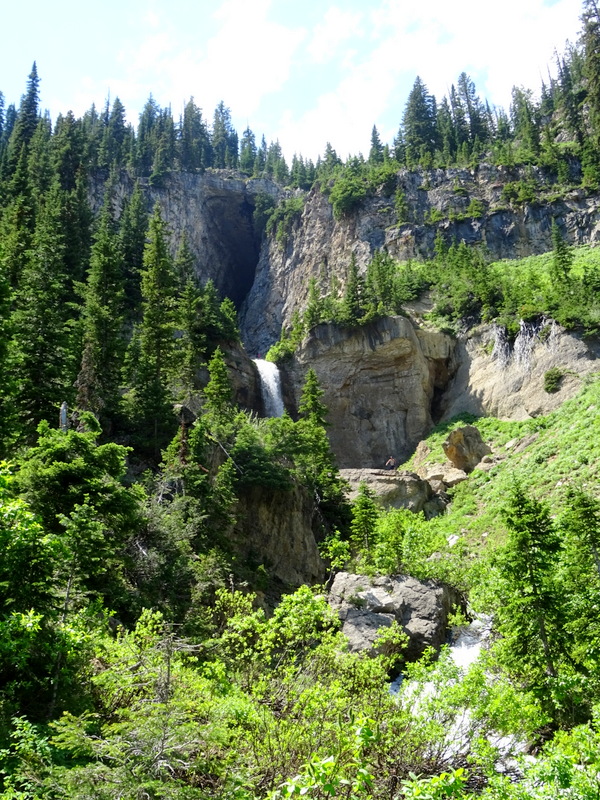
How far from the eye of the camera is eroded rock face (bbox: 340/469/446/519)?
133 ft

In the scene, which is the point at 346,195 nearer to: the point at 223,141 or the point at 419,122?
the point at 419,122

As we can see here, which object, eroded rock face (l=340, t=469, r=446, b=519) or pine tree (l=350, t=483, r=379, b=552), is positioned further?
eroded rock face (l=340, t=469, r=446, b=519)

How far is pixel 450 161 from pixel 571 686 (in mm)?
75144

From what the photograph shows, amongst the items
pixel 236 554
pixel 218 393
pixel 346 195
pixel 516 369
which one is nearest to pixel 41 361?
pixel 236 554

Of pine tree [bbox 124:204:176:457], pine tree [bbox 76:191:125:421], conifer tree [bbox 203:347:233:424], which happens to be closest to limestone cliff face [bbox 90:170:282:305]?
pine tree [bbox 124:204:176:457]

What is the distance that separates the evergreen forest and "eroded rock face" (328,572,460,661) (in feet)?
2.72

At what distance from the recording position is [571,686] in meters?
13.4

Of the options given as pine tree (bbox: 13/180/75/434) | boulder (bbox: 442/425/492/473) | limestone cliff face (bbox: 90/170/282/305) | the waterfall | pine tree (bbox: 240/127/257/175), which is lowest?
boulder (bbox: 442/425/492/473)

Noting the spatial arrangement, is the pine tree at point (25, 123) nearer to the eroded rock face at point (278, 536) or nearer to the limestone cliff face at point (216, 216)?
the limestone cliff face at point (216, 216)

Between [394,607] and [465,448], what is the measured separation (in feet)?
82.4

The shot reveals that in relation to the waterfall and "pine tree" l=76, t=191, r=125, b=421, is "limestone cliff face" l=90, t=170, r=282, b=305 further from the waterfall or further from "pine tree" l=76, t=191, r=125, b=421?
"pine tree" l=76, t=191, r=125, b=421

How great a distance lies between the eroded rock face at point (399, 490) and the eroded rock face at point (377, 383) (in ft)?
31.7

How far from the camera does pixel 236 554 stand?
2541cm

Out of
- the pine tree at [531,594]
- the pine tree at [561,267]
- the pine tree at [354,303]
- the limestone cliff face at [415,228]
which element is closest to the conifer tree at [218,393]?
the pine tree at [531,594]
